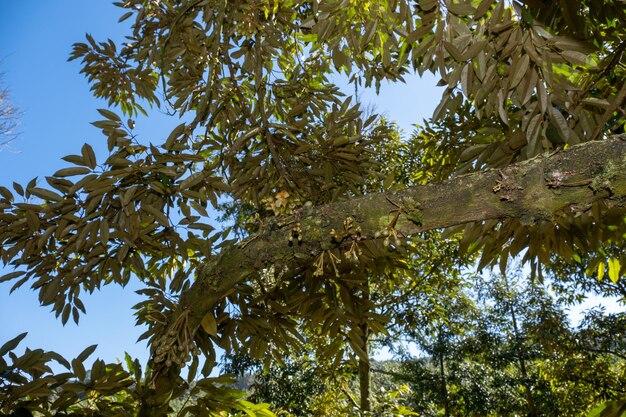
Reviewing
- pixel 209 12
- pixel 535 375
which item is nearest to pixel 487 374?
pixel 535 375

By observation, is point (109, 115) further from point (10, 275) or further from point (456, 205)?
point (456, 205)

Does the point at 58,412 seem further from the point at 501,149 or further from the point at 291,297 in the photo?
the point at 501,149

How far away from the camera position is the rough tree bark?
3.11ft

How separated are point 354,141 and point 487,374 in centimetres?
685

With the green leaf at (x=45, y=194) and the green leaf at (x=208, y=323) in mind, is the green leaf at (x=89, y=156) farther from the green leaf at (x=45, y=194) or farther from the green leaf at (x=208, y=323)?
the green leaf at (x=208, y=323)

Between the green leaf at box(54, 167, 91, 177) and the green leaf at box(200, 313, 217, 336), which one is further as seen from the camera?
the green leaf at box(54, 167, 91, 177)

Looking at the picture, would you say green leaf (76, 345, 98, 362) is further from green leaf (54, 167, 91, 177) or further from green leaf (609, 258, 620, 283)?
green leaf (609, 258, 620, 283)

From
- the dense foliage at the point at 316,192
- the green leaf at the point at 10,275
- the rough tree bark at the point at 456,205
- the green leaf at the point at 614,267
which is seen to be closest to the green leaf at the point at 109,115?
the dense foliage at the point at 316,192

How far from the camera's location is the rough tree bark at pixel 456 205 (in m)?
0.95

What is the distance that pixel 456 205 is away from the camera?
3.38ft

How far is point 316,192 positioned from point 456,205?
980mm

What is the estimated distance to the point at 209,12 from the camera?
1.81 meters

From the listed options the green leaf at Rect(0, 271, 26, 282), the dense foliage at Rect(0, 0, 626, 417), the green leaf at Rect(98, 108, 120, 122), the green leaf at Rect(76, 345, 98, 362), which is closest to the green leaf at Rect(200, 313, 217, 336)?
the dense foliage at Rect(0, 0, 626, 417)

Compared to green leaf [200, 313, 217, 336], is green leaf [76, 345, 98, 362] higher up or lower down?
lower down
